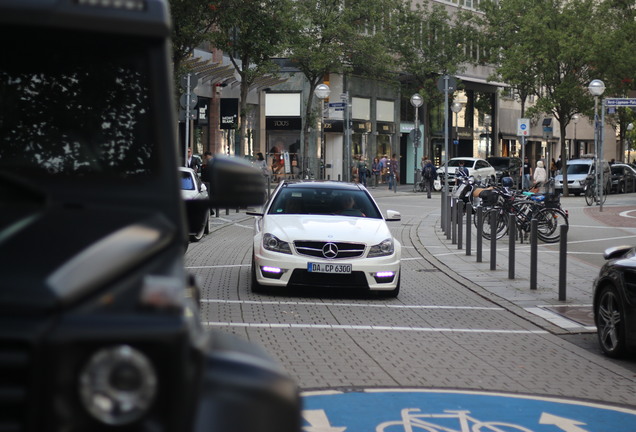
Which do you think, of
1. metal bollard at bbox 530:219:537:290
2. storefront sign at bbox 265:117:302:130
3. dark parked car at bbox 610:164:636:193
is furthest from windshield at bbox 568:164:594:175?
metal bollard at bbox 530:219:537:290

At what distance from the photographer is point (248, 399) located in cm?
301

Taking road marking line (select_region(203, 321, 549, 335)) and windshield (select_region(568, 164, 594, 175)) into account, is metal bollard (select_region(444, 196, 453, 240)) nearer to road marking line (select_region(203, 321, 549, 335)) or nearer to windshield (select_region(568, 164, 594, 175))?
road marking line (select_region(203, 321, 549, 335))

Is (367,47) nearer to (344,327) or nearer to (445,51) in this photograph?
(445,51)

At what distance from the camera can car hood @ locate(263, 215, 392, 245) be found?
1384cm

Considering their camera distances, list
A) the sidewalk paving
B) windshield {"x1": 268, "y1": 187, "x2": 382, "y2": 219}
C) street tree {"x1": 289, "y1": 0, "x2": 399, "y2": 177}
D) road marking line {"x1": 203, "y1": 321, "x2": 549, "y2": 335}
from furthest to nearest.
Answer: street tree {"x1": 289, "y1": 0, "x2": 399, "y2": 177}
windshield {"x1": 268, "y1": 187, "x2": 382, "y2": 219}
the sidewalk paving
road marking line {"x1": 203, "y1": 321, "x2": 549, "y2": 335}

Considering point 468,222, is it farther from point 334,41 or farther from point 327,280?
point 334,41

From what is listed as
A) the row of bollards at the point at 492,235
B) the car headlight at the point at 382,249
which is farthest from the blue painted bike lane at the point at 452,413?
the row of bollards at the point at 492,235

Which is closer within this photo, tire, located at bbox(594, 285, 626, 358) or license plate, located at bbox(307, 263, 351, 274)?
tire, located at bbox(594, 285, 626, 358)

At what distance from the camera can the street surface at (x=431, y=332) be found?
8.58 metres

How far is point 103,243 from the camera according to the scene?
2938 mm

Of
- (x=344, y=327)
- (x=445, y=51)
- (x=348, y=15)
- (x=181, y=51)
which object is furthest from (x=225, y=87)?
(x=344, y=327)

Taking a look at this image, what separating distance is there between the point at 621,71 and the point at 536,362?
153 ft

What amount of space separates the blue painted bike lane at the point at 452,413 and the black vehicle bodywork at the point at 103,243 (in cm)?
304

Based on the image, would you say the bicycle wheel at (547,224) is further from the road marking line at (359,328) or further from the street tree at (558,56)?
the street tree at (558,56)
